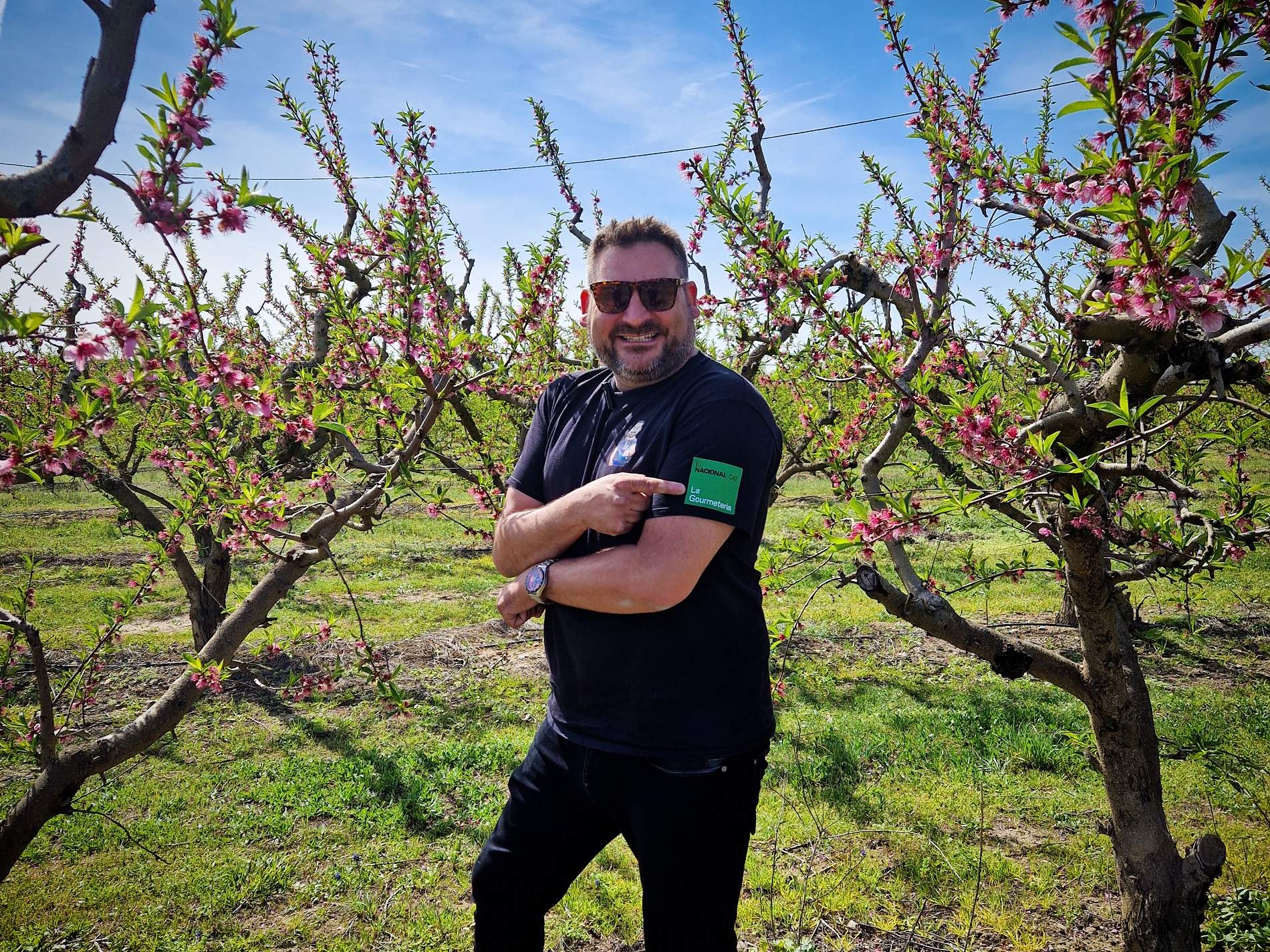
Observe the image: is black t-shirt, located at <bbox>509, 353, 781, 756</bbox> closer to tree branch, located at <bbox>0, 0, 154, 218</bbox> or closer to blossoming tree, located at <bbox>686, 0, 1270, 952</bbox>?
blossoming tree, located at <bbox>686, 0, 1270, 952</bbox>

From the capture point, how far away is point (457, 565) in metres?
10.5

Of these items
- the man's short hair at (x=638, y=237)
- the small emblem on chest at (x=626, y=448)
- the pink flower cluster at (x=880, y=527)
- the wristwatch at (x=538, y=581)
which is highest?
the man's short hair at (x=638, y=237)

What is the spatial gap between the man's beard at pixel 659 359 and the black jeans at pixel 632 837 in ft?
3.32

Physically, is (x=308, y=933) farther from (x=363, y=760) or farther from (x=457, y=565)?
(x=457, y=565)

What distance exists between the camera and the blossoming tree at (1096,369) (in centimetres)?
→ 141

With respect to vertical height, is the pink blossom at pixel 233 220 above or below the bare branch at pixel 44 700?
above

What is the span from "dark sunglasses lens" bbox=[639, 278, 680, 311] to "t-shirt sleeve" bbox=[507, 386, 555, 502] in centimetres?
48

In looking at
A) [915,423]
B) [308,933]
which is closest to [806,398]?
[915,423]

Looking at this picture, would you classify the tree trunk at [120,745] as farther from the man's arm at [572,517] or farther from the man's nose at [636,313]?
the man's nose at [636,313]

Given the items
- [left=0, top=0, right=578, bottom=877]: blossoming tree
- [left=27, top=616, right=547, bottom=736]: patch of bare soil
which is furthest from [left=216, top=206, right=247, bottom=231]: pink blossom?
[left=27, top=616, right=547, bottom=736]: patch of bare soil

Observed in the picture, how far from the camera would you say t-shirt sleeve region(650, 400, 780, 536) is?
170 cm

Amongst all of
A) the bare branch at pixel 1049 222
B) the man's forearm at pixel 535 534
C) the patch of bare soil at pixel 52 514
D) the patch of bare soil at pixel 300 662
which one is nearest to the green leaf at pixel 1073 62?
the bare branch at pixel 1049 222

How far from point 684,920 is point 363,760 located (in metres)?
3.92

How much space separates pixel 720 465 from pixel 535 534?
550 mm
